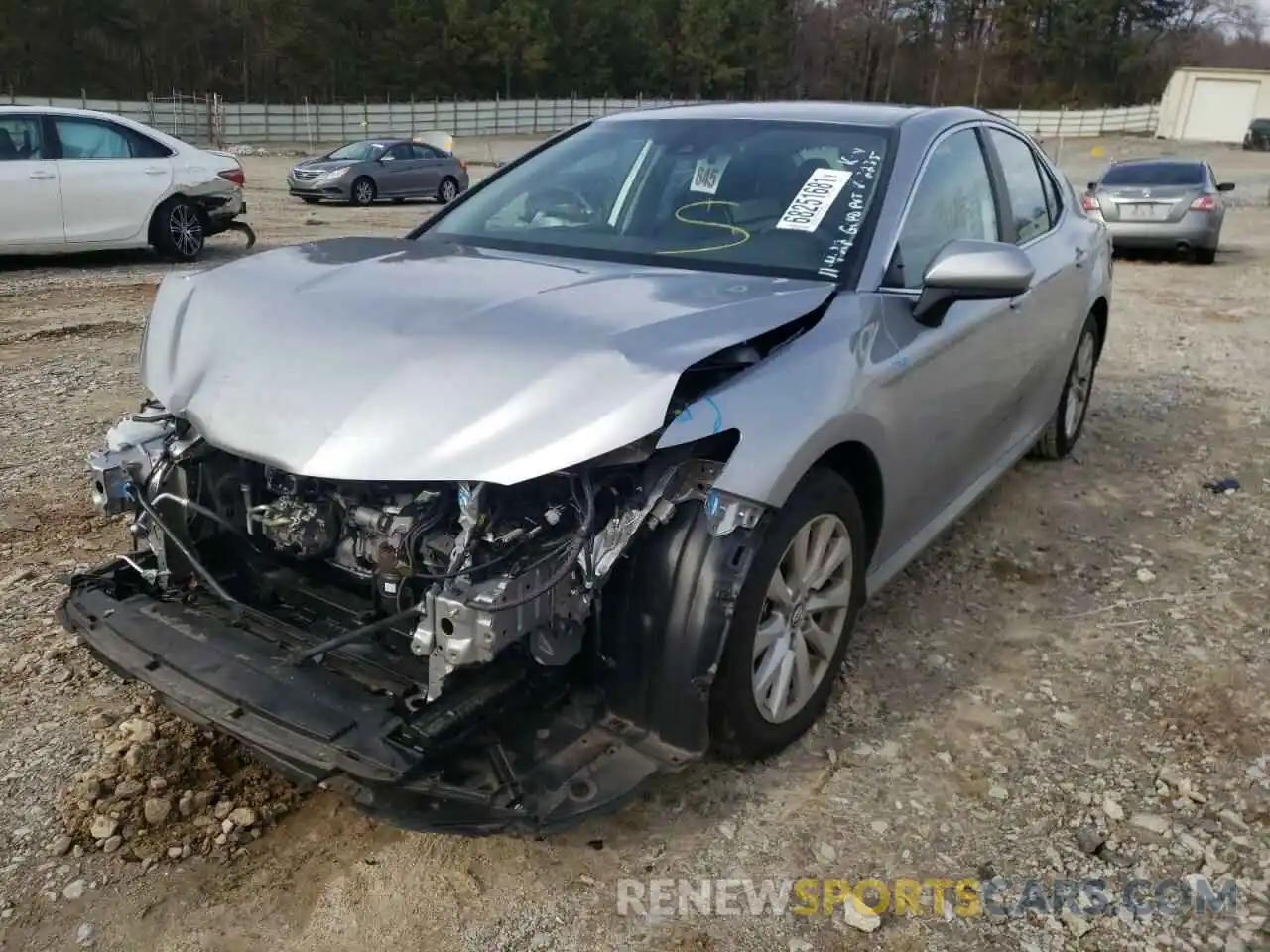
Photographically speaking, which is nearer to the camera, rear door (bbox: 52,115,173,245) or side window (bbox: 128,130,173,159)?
rear door (bbox: 52,115,173,245)

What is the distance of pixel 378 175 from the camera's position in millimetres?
19609

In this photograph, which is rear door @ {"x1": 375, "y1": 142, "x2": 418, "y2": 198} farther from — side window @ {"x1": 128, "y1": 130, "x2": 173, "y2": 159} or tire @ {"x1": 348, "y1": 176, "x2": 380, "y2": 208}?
side window @ {"x1": 128, "y1": 130, "x2": 173, "y2": 159}

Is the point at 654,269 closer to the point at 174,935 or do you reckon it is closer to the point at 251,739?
the point at 251,739

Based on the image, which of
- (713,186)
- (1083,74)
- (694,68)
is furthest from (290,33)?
(713,186)

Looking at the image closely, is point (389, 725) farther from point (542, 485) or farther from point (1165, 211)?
point (1165, 211)

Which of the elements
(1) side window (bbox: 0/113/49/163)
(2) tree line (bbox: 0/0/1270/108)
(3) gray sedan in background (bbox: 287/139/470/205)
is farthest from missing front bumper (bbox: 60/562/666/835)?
(2) tree line (bbox: 0/0/1270/108)

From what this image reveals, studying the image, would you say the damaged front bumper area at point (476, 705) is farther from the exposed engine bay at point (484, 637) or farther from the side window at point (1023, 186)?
the side window at point (1023, 186)

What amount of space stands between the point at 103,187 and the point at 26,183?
0.68m

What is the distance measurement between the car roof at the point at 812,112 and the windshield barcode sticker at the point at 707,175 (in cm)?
29

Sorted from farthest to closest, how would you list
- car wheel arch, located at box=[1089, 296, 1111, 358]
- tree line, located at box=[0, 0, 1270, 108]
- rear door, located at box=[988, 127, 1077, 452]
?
tree line, located at box=[0, 0, 1270, 108] → car wheel arch, located at box=[1089, 296, 1111, 358] → rear door, located at box=[988, 127, 1077, 452]

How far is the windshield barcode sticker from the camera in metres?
3.51

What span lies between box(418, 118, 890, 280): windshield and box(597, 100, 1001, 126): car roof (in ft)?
0.19

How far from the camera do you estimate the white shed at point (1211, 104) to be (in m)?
50.0

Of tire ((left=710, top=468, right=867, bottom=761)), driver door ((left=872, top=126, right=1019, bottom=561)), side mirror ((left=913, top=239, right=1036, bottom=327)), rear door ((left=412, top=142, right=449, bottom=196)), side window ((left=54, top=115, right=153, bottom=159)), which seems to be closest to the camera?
tire ((left=710, top=468, right=867, bottom=761))
